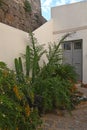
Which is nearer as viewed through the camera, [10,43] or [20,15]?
[10,43]

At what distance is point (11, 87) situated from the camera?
5270 millimetres

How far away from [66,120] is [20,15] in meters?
8.61

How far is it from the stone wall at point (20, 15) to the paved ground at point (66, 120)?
6.17 meters

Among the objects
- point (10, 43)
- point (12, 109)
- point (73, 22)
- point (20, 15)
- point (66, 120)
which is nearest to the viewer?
point (12, 109)

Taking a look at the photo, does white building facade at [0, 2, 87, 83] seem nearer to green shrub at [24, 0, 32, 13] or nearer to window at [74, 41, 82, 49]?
window at [74, 41, 82, 49]

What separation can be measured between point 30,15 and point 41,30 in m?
3.11

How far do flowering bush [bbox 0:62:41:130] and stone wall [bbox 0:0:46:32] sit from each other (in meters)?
7.66

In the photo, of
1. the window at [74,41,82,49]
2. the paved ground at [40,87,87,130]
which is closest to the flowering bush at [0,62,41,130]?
the paved ground at [40,87,87,130]

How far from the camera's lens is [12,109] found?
191 inches

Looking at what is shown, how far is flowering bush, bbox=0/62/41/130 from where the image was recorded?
471cm

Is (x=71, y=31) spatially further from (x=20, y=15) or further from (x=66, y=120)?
(x=66, y=120)

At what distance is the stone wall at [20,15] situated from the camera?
1308 centimetres

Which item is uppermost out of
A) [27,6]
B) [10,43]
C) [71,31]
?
[27,6]

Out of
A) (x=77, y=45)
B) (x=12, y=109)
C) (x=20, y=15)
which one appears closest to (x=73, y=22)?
(x=77, y=45)
